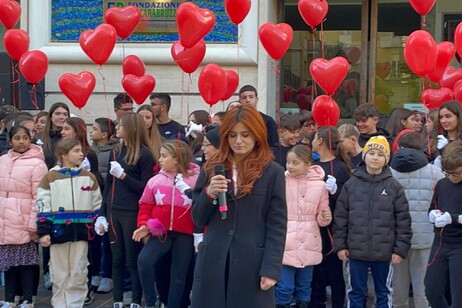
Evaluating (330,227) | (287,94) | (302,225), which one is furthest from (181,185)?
(287,94)

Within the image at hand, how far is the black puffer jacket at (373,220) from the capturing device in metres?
7.20

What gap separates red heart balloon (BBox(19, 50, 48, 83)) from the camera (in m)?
9.11

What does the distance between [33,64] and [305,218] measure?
3.54 metres

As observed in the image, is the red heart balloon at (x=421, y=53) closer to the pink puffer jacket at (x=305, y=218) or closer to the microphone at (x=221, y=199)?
the pink puffer jacket at (x=305, y=218)

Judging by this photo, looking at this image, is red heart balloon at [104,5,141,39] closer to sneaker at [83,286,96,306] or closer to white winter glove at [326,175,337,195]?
sneaker at [83,286,96,306]

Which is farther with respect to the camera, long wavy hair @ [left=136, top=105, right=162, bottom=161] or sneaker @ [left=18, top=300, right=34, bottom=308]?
long wavy hair @ [left=136, top=105, right=162, bottom=161]

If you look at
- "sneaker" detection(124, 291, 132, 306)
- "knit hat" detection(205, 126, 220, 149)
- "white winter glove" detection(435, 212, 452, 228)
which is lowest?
"sneaker" detection(124, 291, 132, 306)

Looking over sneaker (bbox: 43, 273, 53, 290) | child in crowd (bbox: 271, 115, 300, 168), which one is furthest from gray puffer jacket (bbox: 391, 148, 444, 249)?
sneaker (bbox: 43, 273, 53, 290)

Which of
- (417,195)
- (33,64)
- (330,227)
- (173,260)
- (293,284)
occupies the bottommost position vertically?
(293,284)

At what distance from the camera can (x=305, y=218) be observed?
7500 mm

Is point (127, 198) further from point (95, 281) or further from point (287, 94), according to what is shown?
point (287, 94)

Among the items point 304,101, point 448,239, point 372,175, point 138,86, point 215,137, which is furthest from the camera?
point 304,101

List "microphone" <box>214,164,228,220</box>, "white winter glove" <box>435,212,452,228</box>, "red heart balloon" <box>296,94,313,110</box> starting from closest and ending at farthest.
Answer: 1. "microphone" <box>214,164,228,220</box>
2. "white winter glove" <box>435,212,452,228</box>
3. "red heart balloon" <box>296,94,313,110</box>

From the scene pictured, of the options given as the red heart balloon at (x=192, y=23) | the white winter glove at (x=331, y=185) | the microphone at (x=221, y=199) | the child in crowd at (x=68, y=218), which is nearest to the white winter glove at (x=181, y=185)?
the child in crowd at (x=68, y=218)
